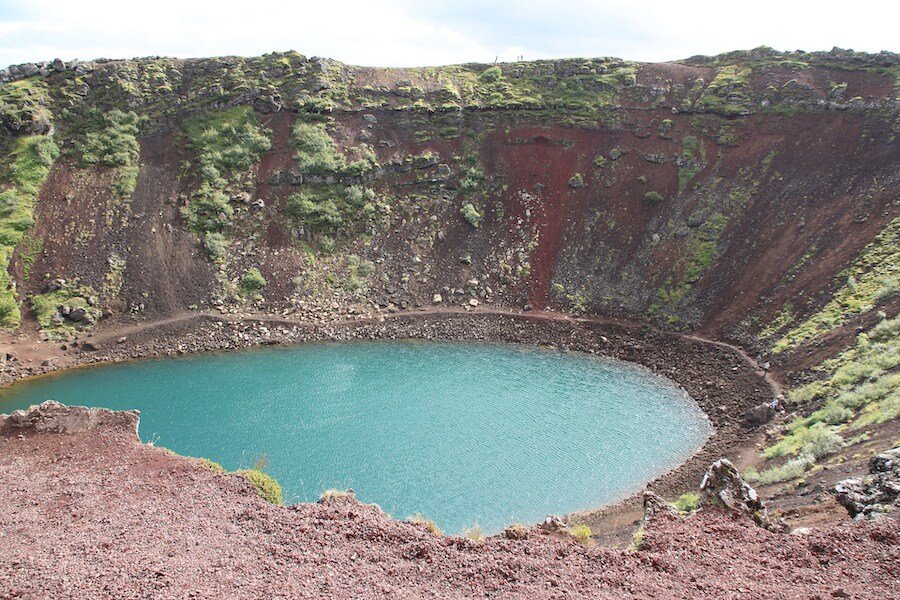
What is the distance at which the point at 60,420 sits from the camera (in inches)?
1112

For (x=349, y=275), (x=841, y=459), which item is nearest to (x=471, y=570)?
(x=841, y=459)

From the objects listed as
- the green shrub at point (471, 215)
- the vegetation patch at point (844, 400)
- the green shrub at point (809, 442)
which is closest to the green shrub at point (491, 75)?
the green shrub at point (471, 215)

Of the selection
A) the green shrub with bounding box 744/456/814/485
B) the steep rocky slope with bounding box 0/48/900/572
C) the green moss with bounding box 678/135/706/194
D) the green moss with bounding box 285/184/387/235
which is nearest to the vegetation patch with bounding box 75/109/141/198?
the steep rocky slope with bounding box 0/48/900/572

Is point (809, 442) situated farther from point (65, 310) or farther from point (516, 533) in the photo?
point (65, 310)

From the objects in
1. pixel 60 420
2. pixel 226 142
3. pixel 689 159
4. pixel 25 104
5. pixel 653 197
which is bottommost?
pixel 60 420

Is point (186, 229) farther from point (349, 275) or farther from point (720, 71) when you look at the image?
point (720, 71)

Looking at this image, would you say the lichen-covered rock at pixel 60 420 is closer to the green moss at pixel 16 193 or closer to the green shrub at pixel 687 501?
the green moss at pixel 16 193

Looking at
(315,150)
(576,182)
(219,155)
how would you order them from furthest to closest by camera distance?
(315,150) < (576,182) < (219,155)

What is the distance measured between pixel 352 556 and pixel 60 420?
59.5ft

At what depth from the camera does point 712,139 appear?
Result: 60.6 meters

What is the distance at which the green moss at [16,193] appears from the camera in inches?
1967

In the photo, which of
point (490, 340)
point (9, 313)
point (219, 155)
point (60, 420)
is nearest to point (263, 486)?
point (60, 420)

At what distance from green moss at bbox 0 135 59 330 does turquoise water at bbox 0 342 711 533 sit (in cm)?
1008

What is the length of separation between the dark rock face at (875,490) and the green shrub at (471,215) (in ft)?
143
